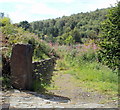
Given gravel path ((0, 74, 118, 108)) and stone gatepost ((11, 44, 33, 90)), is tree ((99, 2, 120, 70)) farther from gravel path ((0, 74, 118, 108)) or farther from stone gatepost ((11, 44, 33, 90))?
stone gatepost ((11, 44, 33, 90))

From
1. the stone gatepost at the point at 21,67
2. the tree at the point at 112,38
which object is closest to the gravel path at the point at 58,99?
the stone gatepost at the point at 21,67

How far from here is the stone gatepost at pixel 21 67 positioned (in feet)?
17.2

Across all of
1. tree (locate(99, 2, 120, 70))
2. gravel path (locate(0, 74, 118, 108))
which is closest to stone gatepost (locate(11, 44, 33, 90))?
gravel path (locate(0, 74, 118, 108))

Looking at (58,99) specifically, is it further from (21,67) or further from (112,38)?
(112,38)

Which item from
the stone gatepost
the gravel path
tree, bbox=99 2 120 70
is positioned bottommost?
the gravel path

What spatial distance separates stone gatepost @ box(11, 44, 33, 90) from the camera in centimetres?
524

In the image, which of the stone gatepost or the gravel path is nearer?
the gravel path

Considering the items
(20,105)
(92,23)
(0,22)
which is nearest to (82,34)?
(92,23)

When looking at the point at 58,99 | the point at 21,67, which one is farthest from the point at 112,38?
the point at 21,67

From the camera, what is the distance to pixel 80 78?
790cm

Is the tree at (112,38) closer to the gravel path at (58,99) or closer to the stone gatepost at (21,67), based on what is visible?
the gravel path at (58,99)

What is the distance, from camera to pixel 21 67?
17.2 ft

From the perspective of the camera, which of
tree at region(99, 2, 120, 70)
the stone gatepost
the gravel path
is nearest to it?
the gravel path

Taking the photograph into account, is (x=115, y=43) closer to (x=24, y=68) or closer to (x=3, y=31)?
(x=24, y=68)
